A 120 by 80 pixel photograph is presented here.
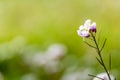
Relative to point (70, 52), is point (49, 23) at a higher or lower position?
higher

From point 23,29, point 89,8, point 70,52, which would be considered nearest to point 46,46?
point 70,52

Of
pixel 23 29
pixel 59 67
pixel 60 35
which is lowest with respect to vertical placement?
pixel 59 67

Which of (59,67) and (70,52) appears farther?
(70,52)

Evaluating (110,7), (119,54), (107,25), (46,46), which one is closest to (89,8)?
(110,7)

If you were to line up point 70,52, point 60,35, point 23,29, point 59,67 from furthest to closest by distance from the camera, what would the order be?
point 23,29 < point 60,35 < point 70,52 < point 59,67

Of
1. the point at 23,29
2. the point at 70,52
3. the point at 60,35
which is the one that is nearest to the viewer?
the point at 70,52

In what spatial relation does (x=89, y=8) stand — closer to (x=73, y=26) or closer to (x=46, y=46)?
(x=73, y=26)

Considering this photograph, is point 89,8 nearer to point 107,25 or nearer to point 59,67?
point 107,25
